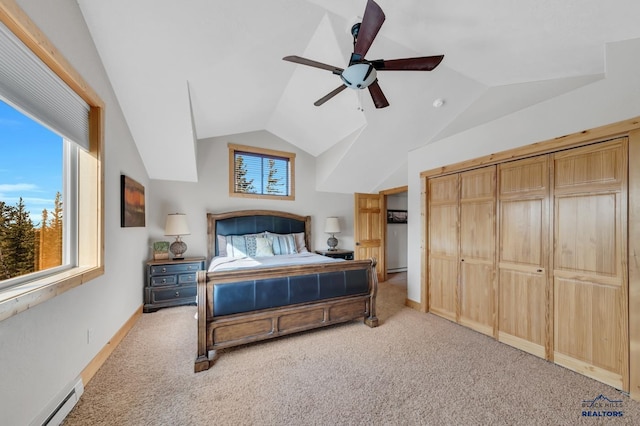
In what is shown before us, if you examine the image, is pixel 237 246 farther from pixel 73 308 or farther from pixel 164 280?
pixel 73 308

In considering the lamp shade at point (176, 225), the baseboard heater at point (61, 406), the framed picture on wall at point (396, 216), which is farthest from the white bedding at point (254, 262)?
the framed picture on wall at point (396, 216)

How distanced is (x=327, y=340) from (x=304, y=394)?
87cm

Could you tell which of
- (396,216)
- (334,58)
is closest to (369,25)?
(334,58)

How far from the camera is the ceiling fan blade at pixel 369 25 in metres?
1.52

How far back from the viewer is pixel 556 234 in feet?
7.73

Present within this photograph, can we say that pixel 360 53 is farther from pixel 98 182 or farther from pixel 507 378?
pixel 507 378

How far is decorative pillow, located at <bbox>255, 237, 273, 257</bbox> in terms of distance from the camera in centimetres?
420

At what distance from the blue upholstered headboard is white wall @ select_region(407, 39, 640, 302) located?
225 cm

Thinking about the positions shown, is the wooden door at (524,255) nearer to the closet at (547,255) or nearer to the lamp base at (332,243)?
the closet at (547,255)

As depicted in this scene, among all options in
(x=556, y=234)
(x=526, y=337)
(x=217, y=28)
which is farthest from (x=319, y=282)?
(x=217, y=28)

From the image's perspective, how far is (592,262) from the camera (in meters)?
2.14

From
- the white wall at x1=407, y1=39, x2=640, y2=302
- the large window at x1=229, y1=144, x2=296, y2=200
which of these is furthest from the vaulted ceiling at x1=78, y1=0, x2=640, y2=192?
the large window at x1=229, y1=144, x2=296, y2=200

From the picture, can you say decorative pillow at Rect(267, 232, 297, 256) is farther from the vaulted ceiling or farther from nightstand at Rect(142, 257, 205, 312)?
the vaulted ceiling

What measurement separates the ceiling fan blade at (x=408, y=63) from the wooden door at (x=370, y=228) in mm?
3537
